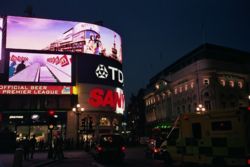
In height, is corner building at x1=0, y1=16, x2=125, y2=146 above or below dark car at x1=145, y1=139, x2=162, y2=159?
above

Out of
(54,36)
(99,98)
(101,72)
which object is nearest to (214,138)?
(99,98)

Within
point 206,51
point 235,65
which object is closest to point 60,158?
point 206,51

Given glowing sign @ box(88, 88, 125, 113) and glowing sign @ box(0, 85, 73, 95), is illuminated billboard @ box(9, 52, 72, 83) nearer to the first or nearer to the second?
glowing sign @ box(0, 85, 73, 95)

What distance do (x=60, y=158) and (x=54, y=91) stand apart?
111ft

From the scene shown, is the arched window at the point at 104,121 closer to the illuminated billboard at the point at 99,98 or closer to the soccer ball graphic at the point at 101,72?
the illuminated billboard at the point at 99,98

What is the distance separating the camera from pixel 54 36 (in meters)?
68.9

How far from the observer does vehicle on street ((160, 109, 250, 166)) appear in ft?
52.4

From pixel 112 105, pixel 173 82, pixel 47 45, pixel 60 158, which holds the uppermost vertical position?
pixel 47 45

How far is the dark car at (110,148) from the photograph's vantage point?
24.4 meters

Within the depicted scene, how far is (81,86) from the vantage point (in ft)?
221

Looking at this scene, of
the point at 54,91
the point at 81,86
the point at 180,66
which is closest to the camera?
the point at 54,91

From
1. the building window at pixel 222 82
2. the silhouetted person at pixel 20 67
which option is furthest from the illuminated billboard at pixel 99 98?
the building window at pixel 222 82

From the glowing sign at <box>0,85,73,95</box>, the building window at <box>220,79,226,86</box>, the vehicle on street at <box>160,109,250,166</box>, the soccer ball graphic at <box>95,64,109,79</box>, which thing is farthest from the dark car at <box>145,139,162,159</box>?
the building window at <box>220,79,226,86</box>

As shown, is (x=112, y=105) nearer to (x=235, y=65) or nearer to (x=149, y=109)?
(x=235, y=65)
